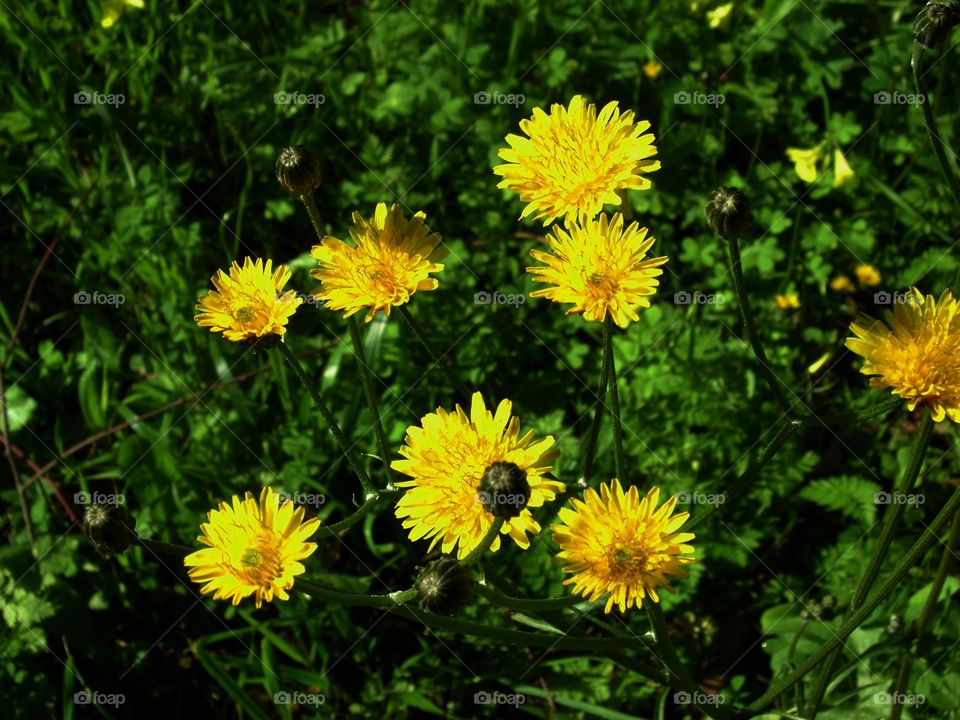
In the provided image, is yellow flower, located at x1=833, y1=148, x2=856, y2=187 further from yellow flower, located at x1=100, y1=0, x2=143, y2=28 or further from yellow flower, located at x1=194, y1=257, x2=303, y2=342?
yellow flower, located at x1=100, y1=0, x2=143, y2=28

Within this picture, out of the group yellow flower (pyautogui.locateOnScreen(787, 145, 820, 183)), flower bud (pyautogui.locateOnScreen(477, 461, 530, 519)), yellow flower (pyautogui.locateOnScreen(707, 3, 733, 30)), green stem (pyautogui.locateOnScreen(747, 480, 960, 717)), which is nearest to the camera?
flower bud (pyautogui.locateOnScreen(477, 461, 530, 519))

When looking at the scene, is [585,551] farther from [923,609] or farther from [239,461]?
[239,461]

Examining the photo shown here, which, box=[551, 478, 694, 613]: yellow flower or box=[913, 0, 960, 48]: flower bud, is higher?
box=[913, 0, 960, 48]: flower bud

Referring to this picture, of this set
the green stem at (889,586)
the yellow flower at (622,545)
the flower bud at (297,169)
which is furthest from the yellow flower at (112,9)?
the green stem at (889,586)

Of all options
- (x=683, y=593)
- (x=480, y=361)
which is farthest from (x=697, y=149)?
(x=683, y=593)

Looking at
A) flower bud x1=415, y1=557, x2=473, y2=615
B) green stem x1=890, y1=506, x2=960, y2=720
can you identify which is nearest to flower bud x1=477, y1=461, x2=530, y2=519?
flower bud x1=415, y1=557, x2=473, y2=615
